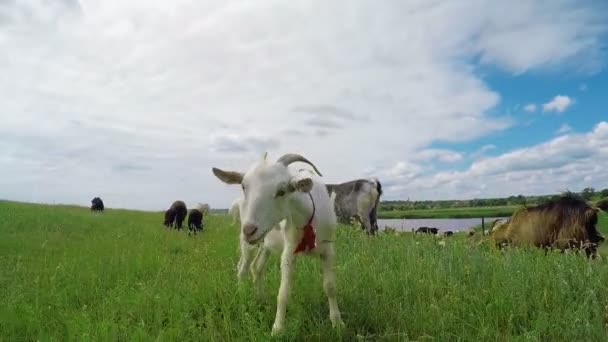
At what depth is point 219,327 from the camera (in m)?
5.09

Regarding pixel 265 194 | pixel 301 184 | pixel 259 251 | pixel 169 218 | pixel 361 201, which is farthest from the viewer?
pixel 169 218

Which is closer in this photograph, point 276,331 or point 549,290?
point 276,331

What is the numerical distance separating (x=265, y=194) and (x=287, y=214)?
434 mm

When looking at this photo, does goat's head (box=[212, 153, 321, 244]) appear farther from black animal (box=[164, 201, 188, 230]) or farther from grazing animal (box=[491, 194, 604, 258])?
black animal (box=[164, 201, 188, 230])

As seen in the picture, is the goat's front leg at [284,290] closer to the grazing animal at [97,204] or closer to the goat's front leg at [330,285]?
the goat's front leg at [330,285]

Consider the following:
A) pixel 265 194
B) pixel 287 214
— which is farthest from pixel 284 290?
pixel 265 194

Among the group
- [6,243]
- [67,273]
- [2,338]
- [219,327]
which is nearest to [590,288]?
[219,327]

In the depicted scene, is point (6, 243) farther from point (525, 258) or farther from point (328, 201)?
point (525, 258)

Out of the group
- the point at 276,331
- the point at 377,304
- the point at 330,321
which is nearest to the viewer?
the point at 276,331

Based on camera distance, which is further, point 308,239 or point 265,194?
point 308,239

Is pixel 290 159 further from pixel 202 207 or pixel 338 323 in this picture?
pixel 202 207

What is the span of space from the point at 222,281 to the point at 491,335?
3364 millimetres

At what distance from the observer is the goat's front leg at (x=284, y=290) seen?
182 inches

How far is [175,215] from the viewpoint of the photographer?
2048 cm
